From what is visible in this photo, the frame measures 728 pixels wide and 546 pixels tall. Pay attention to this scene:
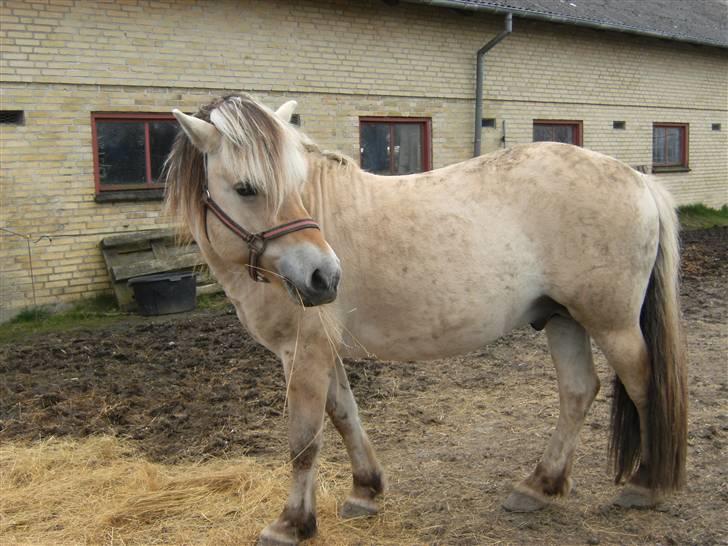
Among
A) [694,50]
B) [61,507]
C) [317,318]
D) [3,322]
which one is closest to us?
[317,318]

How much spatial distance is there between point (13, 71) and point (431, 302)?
735 centimetres

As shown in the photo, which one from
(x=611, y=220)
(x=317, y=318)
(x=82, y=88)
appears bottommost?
(x=317, y=318)

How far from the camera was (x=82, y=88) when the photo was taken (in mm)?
8820

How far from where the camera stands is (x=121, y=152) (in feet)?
30.6

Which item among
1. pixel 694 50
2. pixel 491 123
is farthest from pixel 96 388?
pixel 694 50

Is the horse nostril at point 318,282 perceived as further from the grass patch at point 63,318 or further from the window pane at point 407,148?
the window pane at point 407,148

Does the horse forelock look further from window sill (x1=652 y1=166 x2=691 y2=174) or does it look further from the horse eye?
window sill (x1=652 y1=166 x2=691 y2=174)

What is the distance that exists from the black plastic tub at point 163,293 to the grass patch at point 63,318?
1.30 ft

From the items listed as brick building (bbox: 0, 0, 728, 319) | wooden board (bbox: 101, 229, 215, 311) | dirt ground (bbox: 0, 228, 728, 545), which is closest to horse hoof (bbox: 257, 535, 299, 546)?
dirt ground (bbox: 0, 228, 728, 545)

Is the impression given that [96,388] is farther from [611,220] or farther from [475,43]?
[475,43]

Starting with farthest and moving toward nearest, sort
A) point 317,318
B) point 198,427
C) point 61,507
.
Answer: point 198,427
point 61,507
point 317,318

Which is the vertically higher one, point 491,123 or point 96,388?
point 491,123

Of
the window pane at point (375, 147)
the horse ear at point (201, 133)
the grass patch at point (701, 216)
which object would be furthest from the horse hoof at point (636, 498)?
the grass patch at point (701, 216)

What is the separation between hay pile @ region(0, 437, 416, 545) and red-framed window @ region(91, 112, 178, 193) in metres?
5.61
